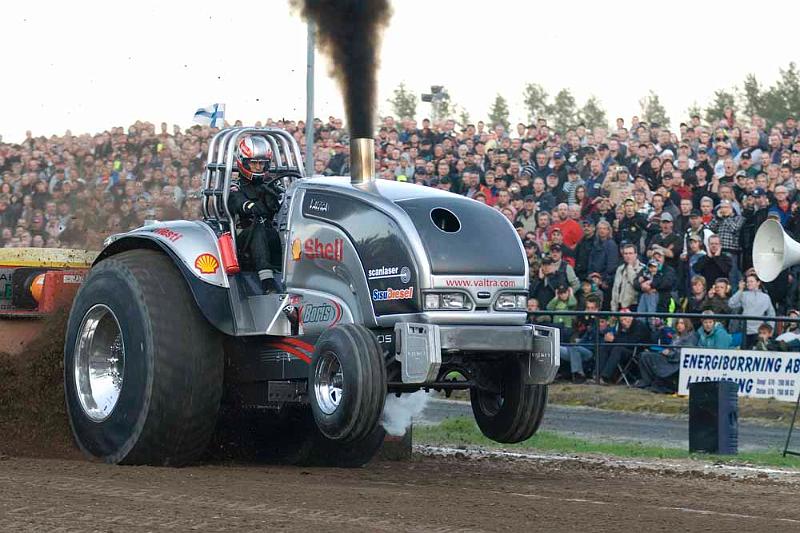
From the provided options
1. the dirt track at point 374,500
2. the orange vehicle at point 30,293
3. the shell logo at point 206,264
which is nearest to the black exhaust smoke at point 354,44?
the shell logo at point 206,264

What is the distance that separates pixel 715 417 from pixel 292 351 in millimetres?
4415

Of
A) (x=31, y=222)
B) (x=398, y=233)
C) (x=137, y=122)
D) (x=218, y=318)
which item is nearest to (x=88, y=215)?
(x=137, y=122)

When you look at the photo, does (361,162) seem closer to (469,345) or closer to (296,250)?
(296,250)

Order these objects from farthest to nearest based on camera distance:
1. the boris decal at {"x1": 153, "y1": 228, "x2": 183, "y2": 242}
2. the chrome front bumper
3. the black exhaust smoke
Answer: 1. the boris decal at {"x1": 153, "y1": 228, "x2": 183, "y2": 242}
2. the black exhaust smoke
3. the chrome front bumper

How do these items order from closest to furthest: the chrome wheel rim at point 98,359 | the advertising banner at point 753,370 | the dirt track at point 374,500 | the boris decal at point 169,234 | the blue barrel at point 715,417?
1. the dirt track at point 374,500
2. the boris decal at point 169,234
3. the chrome wheel rim at point 98,359
4. the blue barrel at point 715,417
5. the advertising banner at point 753,370

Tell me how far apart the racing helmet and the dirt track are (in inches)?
81.0

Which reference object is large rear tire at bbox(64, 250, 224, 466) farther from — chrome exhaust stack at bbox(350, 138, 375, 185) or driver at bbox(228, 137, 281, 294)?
chrome exhaust stack at bbox(350, 138, 375, 185)

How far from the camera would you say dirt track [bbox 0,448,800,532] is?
6348 millimetres

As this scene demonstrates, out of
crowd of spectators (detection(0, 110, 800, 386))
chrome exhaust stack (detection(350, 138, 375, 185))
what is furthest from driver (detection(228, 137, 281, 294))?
crowd of spectators (detection(0, 110, 800, 386))

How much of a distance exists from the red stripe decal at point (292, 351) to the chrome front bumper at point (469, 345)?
83 centimetres

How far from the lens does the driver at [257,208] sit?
891cm

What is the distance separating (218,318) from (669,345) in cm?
791

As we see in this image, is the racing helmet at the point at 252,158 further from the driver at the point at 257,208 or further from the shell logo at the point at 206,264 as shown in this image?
the shell logo at the point at 206,264

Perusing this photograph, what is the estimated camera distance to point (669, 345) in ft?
50.3
